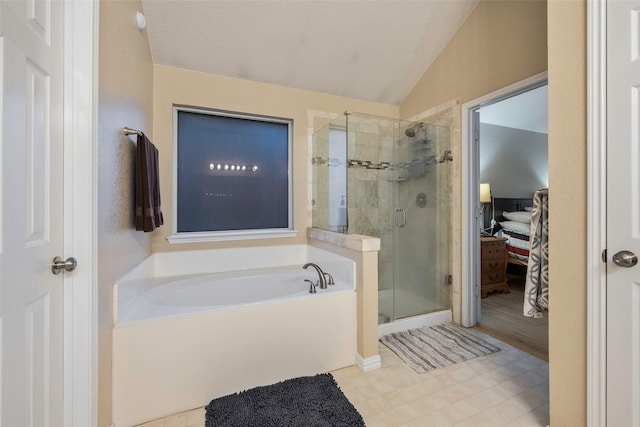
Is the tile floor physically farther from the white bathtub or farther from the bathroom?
the bathroom

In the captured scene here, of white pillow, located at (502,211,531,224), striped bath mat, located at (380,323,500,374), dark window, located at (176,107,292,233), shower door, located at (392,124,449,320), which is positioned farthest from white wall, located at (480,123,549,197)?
dark window, located at (176,107,292,233)

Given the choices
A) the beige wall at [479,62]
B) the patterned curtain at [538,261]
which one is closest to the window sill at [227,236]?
the beige wall at [479,62]

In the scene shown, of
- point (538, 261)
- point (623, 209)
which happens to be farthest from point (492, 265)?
point (623, 209)

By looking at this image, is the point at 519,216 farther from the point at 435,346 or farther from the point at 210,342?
the point at 210,342

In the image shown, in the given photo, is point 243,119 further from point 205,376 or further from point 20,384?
point 20,384

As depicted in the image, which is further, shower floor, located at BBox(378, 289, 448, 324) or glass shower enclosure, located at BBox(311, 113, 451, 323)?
glass shower enclosure, located at BBox(311, 113, 451, 323)

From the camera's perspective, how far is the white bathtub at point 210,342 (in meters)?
1.46

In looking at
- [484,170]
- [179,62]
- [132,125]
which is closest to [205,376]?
[132,125]

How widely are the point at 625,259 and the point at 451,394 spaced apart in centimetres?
116

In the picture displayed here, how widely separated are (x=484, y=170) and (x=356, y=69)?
2811mm

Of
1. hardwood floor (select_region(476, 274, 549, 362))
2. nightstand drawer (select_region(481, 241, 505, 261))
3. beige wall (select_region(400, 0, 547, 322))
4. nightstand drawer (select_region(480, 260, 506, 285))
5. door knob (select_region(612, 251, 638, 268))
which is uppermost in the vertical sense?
beige wall (select_region(400, 0, 547, 322))

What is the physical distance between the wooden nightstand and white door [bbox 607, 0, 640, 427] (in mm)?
2272

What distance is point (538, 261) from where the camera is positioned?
1.60 metres

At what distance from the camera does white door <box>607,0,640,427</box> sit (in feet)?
3.56
